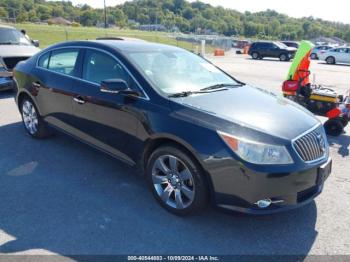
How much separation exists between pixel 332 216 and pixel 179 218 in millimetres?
1603

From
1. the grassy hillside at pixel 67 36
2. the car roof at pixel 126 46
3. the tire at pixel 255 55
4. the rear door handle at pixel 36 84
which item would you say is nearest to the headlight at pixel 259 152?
the car roof at pixel 126 46

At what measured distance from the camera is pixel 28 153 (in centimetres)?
497

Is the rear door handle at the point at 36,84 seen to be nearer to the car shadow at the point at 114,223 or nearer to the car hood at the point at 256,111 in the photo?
the car shadow at the point at 114,223

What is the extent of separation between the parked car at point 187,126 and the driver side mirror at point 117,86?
0.01 meters

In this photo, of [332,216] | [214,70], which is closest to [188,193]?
[332,216]

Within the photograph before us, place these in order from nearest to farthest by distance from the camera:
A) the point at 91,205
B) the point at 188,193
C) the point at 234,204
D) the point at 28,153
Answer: the point at 234,204 < the point at 188,193 < the point at 91,205 < the point at 28,153

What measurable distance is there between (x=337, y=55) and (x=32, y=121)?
27098 millimetres

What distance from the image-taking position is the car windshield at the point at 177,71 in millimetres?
3730

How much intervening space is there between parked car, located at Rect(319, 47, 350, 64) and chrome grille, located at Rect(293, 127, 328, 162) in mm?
26753

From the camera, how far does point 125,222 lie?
3.31 metres

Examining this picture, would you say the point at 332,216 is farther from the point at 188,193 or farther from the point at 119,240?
the point at 119,240

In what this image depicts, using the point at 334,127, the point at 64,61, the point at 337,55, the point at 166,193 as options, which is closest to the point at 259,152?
the point at 166,193

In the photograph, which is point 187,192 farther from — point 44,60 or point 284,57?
point 284,57

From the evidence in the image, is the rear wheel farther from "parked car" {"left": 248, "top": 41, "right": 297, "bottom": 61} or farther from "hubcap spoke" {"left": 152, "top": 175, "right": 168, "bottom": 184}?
"hubcap spoke" {"left": 152, "top": 175, "right": 168, "bottom": 184}
